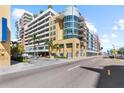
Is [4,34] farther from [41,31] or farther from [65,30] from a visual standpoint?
[41,31]

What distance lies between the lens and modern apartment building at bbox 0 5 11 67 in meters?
29.3

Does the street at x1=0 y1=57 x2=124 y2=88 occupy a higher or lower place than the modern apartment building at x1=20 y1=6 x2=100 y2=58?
lower

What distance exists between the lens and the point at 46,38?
117 metres

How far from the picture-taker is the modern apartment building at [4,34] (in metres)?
29.3

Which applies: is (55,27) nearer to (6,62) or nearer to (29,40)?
(29,40)

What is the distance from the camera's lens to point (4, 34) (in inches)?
1166

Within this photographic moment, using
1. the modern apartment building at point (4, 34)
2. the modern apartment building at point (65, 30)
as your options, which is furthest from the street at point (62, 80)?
the modern apartment building at point (65, 30)

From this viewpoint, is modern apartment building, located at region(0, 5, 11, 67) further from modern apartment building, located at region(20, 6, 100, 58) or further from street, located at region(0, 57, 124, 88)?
modern apartment building, located at region(20, 6, 100, 58)

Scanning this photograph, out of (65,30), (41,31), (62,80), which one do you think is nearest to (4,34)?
(62,80)

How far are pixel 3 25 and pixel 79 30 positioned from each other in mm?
76498

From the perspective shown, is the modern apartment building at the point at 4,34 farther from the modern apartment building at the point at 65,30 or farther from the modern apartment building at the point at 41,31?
the modern apartment building at the point at 41,31

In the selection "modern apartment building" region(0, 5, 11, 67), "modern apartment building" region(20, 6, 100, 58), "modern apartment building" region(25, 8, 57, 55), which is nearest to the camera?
"modern apartment building" region(0, 5, 11, 67)

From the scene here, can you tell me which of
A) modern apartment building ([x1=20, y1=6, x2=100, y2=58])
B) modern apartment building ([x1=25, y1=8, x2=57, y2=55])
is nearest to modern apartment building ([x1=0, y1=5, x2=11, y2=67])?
modern apartment building ([x1=20, y1=6, x2=100, y2=58])

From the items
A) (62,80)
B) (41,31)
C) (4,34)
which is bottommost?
(62,80)
